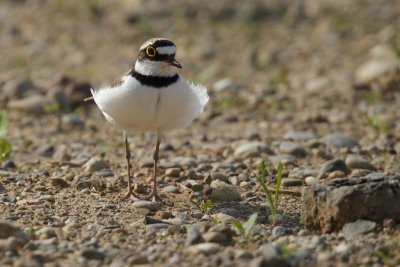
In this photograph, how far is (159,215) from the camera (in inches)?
213

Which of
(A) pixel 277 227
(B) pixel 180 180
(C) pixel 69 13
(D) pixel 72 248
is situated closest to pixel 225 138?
(B) pixel 180 180

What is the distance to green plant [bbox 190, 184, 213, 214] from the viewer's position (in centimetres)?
559

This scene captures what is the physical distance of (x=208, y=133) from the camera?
8.62 metres

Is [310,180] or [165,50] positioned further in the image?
[310,180]

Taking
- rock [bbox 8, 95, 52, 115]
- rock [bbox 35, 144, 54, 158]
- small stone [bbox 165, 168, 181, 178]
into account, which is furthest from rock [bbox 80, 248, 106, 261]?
rock [bbox 8, 95, 52, 115]

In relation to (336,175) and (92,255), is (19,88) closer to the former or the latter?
(336,175)

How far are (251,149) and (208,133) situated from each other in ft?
4.34

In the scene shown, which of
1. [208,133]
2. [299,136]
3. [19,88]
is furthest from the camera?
[19,88]

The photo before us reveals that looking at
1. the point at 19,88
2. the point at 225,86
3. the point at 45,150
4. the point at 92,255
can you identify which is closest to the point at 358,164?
the point at 45,150

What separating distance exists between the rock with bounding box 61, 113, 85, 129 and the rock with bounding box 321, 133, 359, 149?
2.60 metres

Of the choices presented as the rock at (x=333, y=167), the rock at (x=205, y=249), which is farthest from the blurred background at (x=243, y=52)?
the rock at (x=205, y=249)

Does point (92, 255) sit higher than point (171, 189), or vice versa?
point (171, 189)

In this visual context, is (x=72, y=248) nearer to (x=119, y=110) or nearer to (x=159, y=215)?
(x=159, y=215)

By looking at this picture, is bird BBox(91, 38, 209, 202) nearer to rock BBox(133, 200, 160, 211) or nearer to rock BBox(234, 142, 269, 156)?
rock BBox(133, 200, 160, 211)
